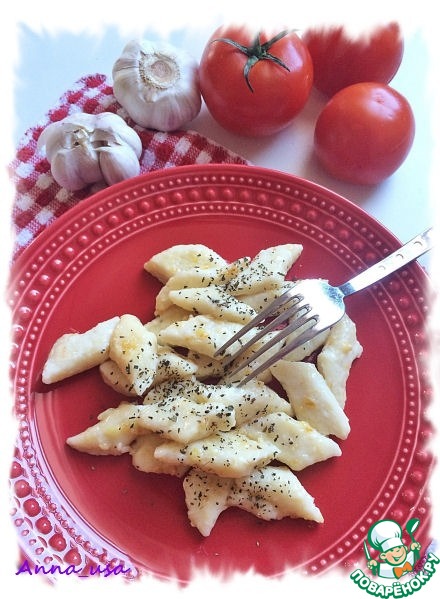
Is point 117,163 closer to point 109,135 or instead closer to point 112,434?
point 109,135

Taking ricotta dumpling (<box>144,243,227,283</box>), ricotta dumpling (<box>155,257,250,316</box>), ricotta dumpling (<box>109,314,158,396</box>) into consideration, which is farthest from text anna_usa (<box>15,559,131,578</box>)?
ricotta dumpling (<box>144,243,227,283</box>)

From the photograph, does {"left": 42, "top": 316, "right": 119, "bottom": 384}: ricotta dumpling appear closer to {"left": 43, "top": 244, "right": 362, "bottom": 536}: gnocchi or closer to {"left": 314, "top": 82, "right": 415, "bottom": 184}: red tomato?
{"left": 43, "top": 244, "right": 362, "bottom": 536}: gnocchi

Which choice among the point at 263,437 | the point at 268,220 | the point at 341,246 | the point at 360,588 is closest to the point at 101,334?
the point at 263,437

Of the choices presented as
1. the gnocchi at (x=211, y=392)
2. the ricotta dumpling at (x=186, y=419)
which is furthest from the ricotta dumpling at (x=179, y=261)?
the ricotta dumpling at (x=186, y=419)

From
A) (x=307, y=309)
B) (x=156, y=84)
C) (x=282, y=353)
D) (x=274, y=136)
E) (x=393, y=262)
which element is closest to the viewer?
(x=282, y=353)

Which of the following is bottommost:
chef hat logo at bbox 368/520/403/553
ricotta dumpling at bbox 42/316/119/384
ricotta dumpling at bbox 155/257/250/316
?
chef hat logo at bbox 368/520/403/553

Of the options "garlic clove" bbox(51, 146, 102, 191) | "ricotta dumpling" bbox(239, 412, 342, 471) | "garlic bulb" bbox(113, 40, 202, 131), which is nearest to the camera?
"ricotta dumpling" bbox(239, 412, 342, 471)

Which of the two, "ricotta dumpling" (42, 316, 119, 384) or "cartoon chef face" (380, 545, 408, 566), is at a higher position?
"ricotta dumpling" (42, 316, 119, 384)

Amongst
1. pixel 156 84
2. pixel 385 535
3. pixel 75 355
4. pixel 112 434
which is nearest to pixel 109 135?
pixel 156 84
